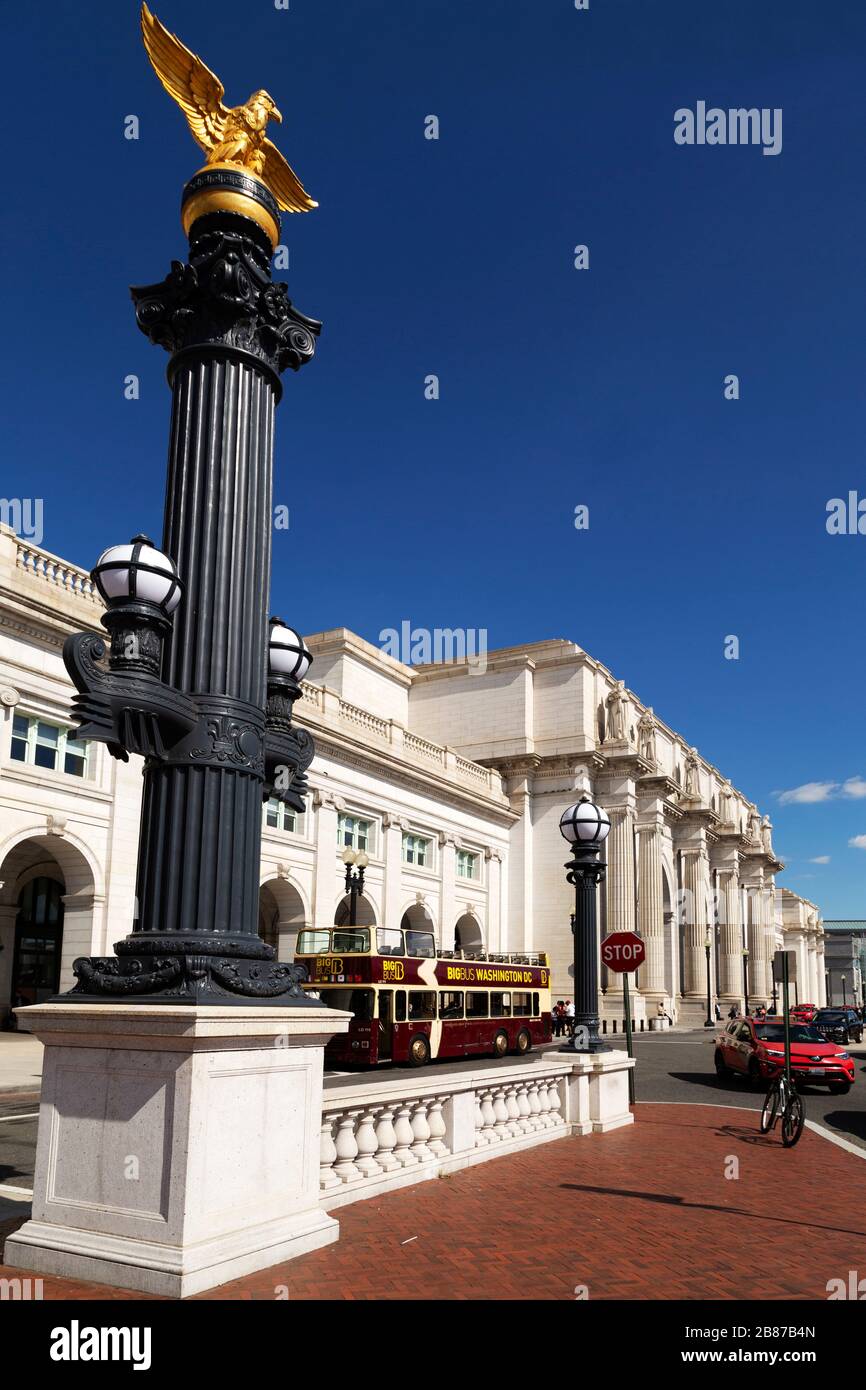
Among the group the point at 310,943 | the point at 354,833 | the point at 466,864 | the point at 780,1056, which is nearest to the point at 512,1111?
the point at 780,1056

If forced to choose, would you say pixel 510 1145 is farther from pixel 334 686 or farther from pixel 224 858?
pixel 334 686

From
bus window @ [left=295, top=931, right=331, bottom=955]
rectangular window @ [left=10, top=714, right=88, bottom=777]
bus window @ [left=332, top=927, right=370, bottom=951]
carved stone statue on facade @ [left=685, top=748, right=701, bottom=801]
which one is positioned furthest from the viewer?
carved stone statue on facade @ [left=685, top=748, right=701, bottom=801]

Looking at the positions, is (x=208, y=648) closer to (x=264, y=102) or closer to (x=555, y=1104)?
(x=264, y=102)

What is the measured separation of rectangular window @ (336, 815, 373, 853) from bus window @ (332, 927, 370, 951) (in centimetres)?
1194

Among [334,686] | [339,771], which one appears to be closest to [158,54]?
[339,771]

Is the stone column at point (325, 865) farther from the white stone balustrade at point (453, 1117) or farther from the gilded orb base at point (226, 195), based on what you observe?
the gilded orb base at point (226, 195)

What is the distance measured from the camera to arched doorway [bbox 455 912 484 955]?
1989 inches

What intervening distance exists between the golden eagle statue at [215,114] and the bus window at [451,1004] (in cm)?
2343

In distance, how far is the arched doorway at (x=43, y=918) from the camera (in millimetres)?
27094

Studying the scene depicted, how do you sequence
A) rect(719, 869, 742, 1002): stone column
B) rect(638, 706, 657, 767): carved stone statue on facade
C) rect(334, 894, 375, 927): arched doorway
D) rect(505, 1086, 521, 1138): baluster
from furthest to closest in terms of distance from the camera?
1. rect(719, 869, 742, 1002): stone column
2. rect(638, 706, 657, 767): carved stone statue on facade
3. rect(334, 894, 375, 927): arched doorway
4. rect(505, 1086, 521, 1138): baluster

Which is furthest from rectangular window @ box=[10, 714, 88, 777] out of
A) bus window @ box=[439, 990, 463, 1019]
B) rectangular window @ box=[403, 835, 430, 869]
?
rectangular window @ box=[403, 835, 430, 869]

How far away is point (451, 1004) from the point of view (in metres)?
28.6

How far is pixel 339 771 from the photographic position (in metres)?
38.9

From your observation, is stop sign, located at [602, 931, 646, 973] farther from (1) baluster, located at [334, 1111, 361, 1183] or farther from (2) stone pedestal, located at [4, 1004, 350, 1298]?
(2) stone pedestal, located at [4, 1004, 350, 1298]
